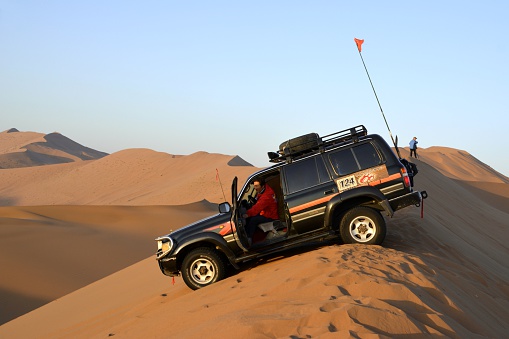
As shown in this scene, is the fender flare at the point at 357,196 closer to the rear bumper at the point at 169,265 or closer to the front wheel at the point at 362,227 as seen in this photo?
the front wheel at the point at 362,227

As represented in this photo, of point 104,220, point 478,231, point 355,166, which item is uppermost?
point 104,220

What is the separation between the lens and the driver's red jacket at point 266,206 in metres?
9.90

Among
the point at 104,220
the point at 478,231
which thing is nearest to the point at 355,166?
the point at 478,231

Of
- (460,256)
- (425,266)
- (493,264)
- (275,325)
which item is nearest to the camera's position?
(275,325)

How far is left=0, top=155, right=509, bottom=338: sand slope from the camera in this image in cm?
535

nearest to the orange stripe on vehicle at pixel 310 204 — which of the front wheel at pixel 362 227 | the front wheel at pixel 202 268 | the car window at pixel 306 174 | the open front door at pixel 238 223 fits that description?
the car window at pixel 306 174

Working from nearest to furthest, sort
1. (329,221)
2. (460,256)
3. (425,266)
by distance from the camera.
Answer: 1. (425,266)
2. (329,221)
3. (460,256)

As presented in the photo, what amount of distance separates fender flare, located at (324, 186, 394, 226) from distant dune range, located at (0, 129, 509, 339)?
0.61 metres

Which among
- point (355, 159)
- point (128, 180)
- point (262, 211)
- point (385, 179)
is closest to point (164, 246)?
point (262, 211)

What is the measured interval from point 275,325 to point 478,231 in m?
14.7

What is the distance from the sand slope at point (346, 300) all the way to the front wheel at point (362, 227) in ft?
1.22

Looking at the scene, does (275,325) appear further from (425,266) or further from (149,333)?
(425,266)

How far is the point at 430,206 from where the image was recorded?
1731cm

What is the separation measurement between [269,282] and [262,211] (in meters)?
2.43
